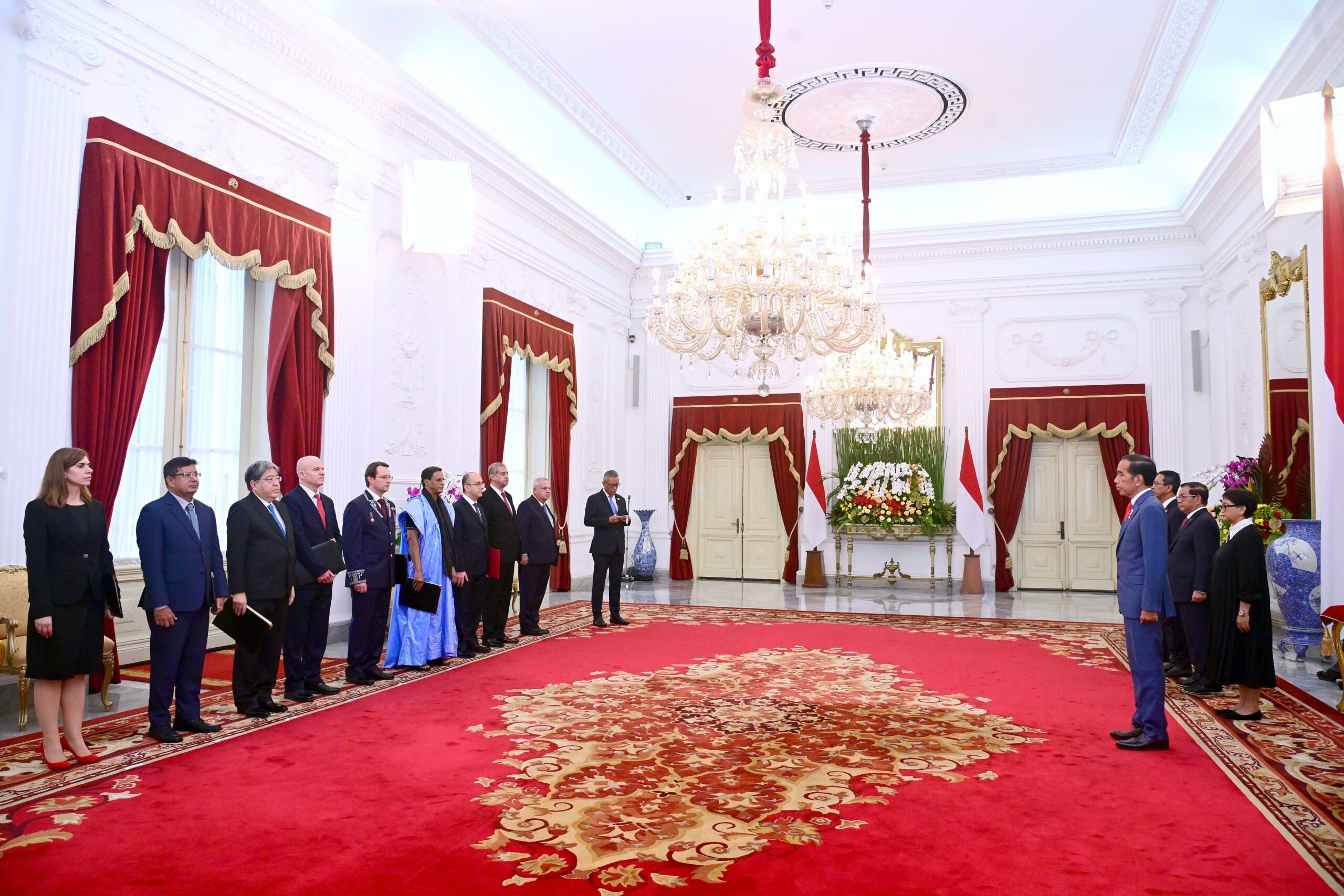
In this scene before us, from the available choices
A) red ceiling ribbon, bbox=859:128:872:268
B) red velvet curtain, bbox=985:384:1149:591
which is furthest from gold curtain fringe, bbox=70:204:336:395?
red velvet curtain, bbox=985:384:1149:591

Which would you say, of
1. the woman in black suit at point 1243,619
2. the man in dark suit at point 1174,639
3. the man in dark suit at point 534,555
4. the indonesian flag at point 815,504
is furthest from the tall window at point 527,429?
the woman in black suit at point 1243,619

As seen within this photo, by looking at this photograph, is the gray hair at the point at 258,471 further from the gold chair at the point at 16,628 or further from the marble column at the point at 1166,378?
A: the marble column at the point at 1166,378

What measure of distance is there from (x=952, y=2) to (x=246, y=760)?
7.34m

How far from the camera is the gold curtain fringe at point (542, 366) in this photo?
934 cm

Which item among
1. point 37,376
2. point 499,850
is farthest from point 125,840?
point 37,376

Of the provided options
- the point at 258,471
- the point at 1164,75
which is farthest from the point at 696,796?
the point at 1164,75

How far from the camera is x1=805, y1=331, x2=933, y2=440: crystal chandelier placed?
934cm

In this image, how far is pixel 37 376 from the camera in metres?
4.98

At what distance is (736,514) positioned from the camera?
13.1 metres

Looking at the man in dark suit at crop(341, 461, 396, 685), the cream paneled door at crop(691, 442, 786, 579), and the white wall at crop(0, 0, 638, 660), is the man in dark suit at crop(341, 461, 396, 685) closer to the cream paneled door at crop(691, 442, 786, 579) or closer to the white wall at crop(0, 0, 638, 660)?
the white wall at crop(0, 0, 638, 660)

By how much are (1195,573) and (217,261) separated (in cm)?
674

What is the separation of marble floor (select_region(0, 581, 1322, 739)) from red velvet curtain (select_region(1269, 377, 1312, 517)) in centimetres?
164

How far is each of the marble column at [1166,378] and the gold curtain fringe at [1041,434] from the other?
0.57 meters

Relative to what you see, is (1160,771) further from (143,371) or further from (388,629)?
(143,371)
